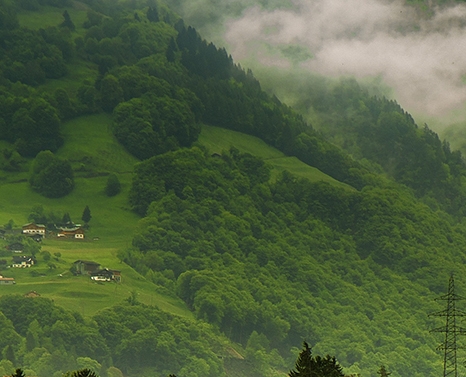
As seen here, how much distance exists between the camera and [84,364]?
7426 inches

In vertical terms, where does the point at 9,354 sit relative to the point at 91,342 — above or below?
below

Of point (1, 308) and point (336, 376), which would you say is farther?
point (1, 308)

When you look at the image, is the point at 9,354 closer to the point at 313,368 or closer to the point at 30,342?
the point at 30,342

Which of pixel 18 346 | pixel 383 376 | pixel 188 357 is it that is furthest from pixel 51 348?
pixel 383 376

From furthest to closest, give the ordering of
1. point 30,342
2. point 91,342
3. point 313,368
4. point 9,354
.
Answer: point 91,342 < point 30,342 < point 9,354 < point 313,368

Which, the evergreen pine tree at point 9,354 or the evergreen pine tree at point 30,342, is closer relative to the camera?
the evergreen pine tree at point 9,354

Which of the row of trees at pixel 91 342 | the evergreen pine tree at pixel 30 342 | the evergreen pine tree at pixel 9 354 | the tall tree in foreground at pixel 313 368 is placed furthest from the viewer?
the evergreen pine tree at pixel 30 342

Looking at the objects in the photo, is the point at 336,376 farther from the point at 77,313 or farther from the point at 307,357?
the point at 77,313

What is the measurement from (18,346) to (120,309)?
15.8m

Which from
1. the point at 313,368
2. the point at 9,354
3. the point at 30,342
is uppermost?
the point at 313,368

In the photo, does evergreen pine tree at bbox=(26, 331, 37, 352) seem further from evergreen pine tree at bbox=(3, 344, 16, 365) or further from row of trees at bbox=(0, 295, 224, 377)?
evergreen pine tree at bbox=(3, 344, 16, 365)

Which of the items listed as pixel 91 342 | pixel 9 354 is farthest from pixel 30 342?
pixel 91 342

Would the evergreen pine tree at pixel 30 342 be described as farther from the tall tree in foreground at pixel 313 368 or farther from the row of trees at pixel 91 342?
the tall tree in foreground at pixel 313 368

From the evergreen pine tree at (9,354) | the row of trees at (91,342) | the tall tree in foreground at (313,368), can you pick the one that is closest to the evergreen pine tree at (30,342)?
the row of trees at (91,342)
